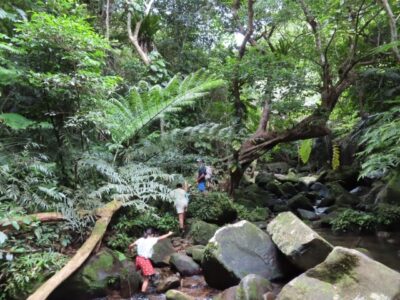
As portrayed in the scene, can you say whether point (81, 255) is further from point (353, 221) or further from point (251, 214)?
point (353, 221)

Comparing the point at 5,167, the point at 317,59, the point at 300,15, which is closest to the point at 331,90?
the point at 317,59

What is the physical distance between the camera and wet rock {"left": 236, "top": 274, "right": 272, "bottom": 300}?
13.6ft

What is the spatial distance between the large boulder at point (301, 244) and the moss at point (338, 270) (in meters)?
0.85

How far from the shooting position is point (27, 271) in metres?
4.39

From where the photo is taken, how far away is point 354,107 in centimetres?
1259

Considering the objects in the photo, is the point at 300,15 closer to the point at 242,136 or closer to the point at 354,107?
the point at 242,136

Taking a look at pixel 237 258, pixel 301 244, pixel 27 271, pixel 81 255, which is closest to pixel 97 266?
pixel 81 255


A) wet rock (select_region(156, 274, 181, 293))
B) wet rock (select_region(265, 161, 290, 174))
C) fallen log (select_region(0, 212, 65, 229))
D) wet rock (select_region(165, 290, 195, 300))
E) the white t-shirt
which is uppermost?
fallen log (select_region(0, 212, 65, 229))

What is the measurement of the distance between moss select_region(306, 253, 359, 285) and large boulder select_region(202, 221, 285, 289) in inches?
52.4

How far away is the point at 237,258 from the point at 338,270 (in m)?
1.64

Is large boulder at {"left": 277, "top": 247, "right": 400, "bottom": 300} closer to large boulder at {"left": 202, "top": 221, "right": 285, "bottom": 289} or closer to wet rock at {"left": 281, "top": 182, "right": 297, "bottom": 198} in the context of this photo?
large boulder at {"left": 202, "top": 221, "right": 285, "bottom": 289}

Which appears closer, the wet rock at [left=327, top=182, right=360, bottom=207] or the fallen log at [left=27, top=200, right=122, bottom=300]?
the fallen log at [left=27, top=200, right=122, bottom=300]

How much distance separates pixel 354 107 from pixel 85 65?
31.4 ft

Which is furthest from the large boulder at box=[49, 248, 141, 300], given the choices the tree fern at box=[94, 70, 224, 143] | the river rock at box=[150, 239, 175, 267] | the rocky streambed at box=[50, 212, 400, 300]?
the tree fern at box=[94, 70, 224, 143]
